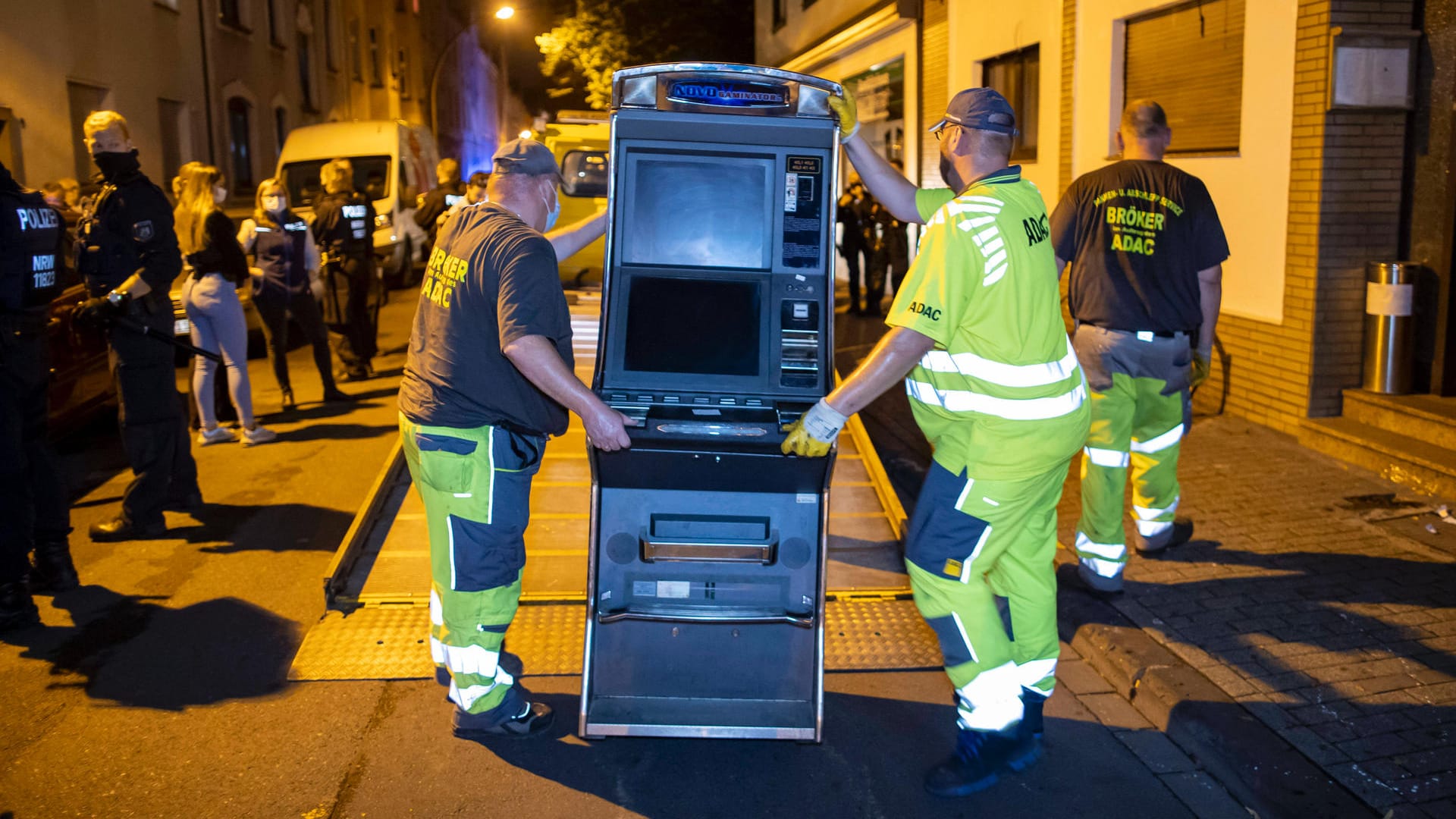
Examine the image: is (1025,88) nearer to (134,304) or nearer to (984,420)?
(134,304)

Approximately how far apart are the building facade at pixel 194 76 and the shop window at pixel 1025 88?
35.8 feet

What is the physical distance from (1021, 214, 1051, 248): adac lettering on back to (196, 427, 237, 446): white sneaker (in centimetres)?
683

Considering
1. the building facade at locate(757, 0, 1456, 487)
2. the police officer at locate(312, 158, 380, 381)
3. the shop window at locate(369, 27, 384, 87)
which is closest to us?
the building facade at locate(757, 0, 1456, 487)

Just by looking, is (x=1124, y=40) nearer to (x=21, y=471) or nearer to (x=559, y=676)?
(x=559, y=676)

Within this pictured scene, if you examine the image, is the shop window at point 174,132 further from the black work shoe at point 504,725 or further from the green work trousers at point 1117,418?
the green work trousers at point 1117,418

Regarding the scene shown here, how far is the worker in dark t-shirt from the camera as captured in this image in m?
3.86

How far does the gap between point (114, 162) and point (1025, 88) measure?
29.9ft

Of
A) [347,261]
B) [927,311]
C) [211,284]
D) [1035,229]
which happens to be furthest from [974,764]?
[347,261]

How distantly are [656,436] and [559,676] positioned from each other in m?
1.42

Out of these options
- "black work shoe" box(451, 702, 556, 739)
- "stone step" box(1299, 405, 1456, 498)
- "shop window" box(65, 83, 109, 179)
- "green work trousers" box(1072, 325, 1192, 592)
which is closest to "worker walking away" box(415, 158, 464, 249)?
"shop window" box(65, 83, 109, 179)

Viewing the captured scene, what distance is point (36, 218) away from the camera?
539cm

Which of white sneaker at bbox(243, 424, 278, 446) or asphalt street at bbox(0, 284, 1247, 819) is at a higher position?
white sneaker at bbox(243, 424, 278, 446)

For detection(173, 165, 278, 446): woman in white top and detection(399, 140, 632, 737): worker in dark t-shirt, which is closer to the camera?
detection(399, 140, 632, 737): worker in dark t-shirt

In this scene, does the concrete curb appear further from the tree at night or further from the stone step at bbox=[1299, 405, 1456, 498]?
the tree at night
